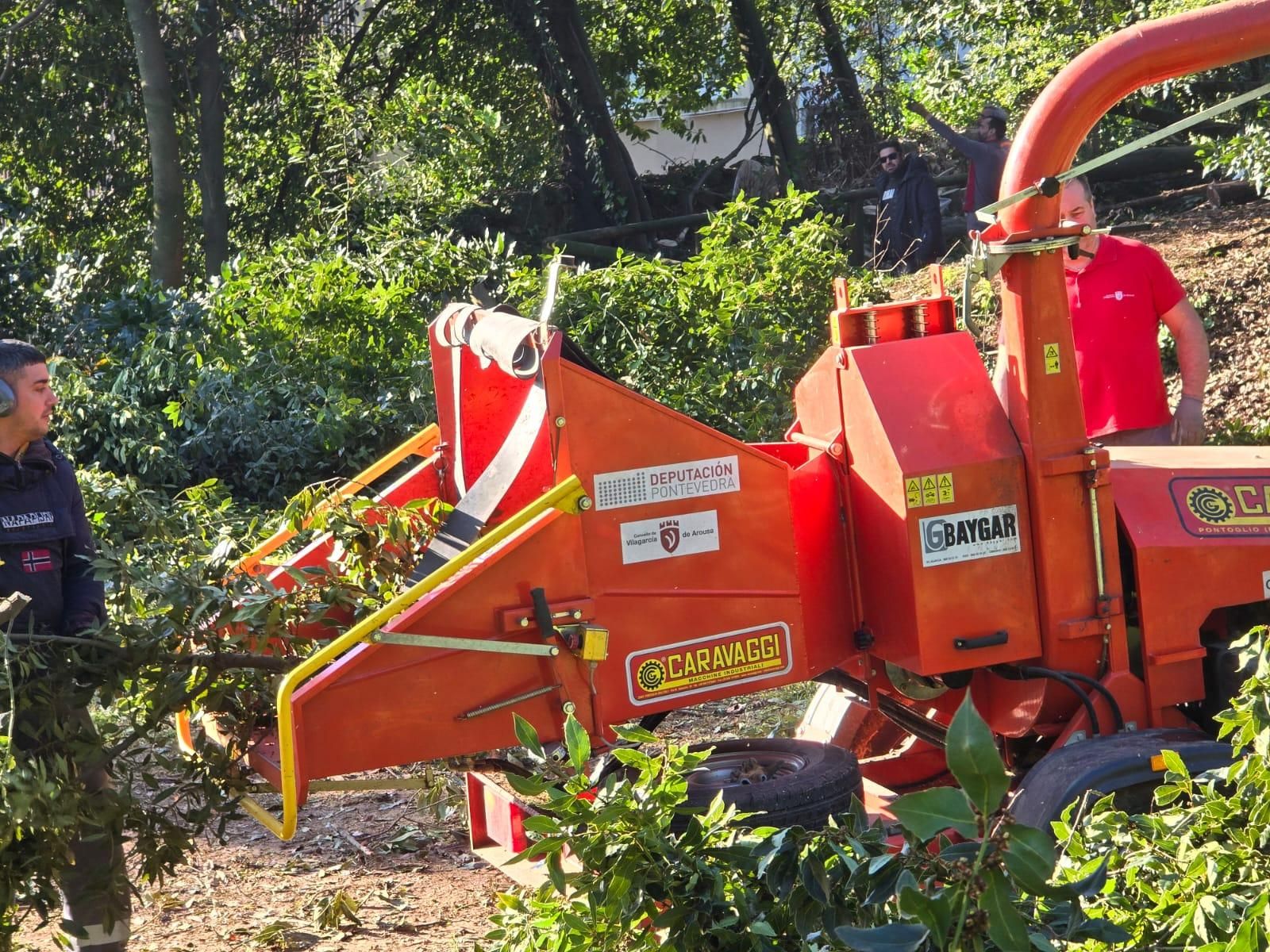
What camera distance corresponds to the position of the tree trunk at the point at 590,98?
53.6 ft

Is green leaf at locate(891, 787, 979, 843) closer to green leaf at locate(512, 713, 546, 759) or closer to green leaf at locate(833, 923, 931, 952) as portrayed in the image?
green leaf at locate(833, 923, 931, 952)

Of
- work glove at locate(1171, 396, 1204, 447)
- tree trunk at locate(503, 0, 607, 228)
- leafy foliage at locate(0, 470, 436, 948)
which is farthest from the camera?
tree trunk at locate(503, 0, 607, 228)

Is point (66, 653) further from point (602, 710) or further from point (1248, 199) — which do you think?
point (1248, 199)

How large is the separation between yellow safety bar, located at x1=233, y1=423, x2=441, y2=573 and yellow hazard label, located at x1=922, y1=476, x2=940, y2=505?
5.28ft

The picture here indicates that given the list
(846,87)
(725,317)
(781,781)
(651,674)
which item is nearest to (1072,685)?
(781,781)

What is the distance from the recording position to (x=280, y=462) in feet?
29.1

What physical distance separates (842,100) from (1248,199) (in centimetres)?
717

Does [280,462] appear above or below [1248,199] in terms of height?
below

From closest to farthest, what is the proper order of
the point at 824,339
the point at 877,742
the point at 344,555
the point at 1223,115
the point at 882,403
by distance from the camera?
the point at 882,403 → the point at 344,555 → the point at 877,742 → the point at 824,339 → the point at 1223,115

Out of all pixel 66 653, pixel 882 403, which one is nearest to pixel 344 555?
pixel 66 653

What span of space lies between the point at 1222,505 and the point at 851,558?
118 centimetres

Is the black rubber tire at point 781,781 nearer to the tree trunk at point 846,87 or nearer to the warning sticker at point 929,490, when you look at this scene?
the warning sticker at point 929,490

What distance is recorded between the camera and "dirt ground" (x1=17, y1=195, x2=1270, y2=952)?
466cm

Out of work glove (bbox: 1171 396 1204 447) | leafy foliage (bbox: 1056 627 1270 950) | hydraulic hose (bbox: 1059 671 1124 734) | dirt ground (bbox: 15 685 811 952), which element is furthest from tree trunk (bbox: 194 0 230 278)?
leafy foliage (bbox: 1056 627 1270 950)
